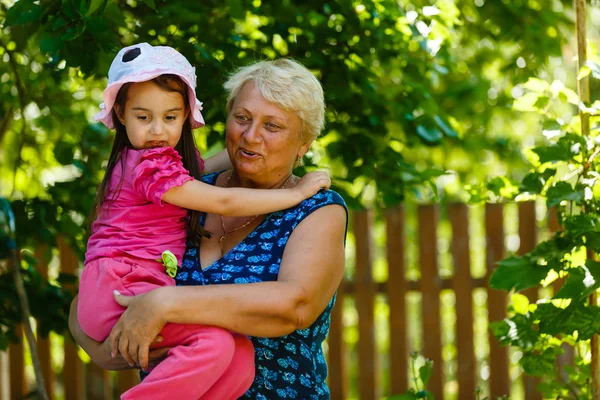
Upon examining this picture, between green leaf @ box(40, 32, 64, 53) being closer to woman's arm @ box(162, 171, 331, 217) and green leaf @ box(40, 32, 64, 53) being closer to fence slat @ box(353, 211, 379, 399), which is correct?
woman's arm @ box(162, 171, 331, 217)

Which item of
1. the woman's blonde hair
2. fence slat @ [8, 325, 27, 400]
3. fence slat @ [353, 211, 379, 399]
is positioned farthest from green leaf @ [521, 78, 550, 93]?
fence slat @ [8, 325, 27, 400]

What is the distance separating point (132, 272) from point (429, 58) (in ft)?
7.80

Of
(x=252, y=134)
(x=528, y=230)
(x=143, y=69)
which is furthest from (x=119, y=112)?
(x=528, y=230)

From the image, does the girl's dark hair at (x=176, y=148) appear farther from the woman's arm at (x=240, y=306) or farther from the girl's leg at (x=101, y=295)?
the woman's arm at (x=240, y=306)

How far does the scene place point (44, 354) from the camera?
5.50 metres

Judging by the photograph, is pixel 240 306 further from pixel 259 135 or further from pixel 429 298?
pixel 429 298

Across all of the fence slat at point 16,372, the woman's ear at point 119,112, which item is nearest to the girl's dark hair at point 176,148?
the woman's ear at point 119,112

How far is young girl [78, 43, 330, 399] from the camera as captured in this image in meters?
2.30

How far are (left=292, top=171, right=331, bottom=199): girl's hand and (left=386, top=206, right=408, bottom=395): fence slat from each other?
2.44 metres

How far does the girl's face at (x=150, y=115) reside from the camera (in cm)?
234

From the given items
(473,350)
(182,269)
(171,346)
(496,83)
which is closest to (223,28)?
(182,269)

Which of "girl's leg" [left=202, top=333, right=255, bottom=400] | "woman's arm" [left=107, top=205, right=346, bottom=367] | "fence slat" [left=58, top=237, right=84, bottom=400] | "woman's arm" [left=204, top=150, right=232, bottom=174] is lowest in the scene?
"fence slat" [left=58, top=237, right=84, bottom=400]

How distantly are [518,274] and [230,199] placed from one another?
0.95 m

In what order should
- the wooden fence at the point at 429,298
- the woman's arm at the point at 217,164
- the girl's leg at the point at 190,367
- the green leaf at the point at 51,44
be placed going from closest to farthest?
the girl's leg at the point at 190,367, the green leaf at the point at 51,44, the woman's arm at the point at 217,164, the wooden fence at the point at 429,298
